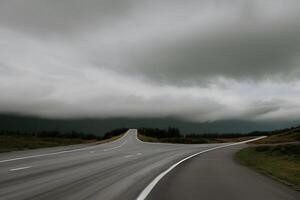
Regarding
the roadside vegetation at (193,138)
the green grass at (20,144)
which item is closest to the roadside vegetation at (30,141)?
the green grass at (20,144)

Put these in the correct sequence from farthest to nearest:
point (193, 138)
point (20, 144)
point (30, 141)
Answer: point (193, 138) < point (30, 141) < point (20, 144)

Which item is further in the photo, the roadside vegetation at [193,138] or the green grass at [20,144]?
the roadside vegetation at [193,138]

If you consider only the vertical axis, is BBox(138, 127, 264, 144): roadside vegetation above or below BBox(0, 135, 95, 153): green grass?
above

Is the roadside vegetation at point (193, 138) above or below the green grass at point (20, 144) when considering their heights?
above

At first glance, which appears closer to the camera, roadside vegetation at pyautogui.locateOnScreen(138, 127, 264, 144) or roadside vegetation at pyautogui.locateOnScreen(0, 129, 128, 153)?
roadside vegetation at pyautogui.locateOnScreen(0, 129, 128, 153)

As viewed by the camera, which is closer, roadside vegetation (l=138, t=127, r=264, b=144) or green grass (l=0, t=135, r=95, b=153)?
green grass (l=0, t=135, r=95, b=153)

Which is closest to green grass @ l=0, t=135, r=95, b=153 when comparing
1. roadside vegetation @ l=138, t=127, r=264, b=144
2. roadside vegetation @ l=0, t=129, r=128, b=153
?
roadside vegetation @ l=0, t=129, r=128, b=153

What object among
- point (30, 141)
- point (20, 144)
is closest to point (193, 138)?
point (30, 141)

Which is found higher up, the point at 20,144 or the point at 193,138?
the point at 193,138

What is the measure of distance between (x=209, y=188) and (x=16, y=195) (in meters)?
5.28

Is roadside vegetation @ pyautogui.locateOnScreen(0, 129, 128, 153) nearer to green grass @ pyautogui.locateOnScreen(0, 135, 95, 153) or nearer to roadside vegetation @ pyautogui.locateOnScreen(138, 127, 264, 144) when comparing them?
green grass @ pyautogui.locateOnScreen(0, 135, 95, 153)

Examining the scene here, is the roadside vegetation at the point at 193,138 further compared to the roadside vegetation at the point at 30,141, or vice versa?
the roadside vegetation at the point at 193,138

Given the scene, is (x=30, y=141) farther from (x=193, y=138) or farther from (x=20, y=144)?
(x=193, y=138)

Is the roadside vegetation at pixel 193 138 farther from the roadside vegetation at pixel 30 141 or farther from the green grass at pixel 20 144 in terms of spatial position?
the green grass at pixel 20 144
